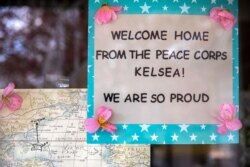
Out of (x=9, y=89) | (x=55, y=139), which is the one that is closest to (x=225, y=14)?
(x=55, y=139)

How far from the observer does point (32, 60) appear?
3.17 metres

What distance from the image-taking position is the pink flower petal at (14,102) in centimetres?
311

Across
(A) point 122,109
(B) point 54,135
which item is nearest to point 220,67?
(A) point 122,109

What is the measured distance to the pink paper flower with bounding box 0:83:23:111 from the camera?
311cm

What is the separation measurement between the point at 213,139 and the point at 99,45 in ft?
2.95

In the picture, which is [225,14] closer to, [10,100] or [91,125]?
[91,125]

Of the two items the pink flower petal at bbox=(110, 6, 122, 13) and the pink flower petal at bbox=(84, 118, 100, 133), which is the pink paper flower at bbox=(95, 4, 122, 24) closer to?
the pink flower petal at bbox=(110, 6, 122, 13)

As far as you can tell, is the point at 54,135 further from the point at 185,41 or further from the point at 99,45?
the point at 185,41

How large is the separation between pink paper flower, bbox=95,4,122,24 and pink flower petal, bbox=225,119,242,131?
0.94 metres

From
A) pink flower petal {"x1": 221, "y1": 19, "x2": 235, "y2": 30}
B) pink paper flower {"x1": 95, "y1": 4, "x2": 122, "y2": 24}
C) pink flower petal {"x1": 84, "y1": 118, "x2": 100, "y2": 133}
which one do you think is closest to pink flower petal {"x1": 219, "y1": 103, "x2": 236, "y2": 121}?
pink flower petal {"x1": 221, "y1": 19, "x2": 235, "y2": 30}

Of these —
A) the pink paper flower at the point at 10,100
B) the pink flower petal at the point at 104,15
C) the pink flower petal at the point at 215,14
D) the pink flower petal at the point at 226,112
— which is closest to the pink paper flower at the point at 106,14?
the pink flower petal at the point at 104,15

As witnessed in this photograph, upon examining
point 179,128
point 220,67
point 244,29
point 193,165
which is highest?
point 244,29

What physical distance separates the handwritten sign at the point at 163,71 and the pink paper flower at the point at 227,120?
0.12ft

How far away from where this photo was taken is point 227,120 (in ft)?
10.1
